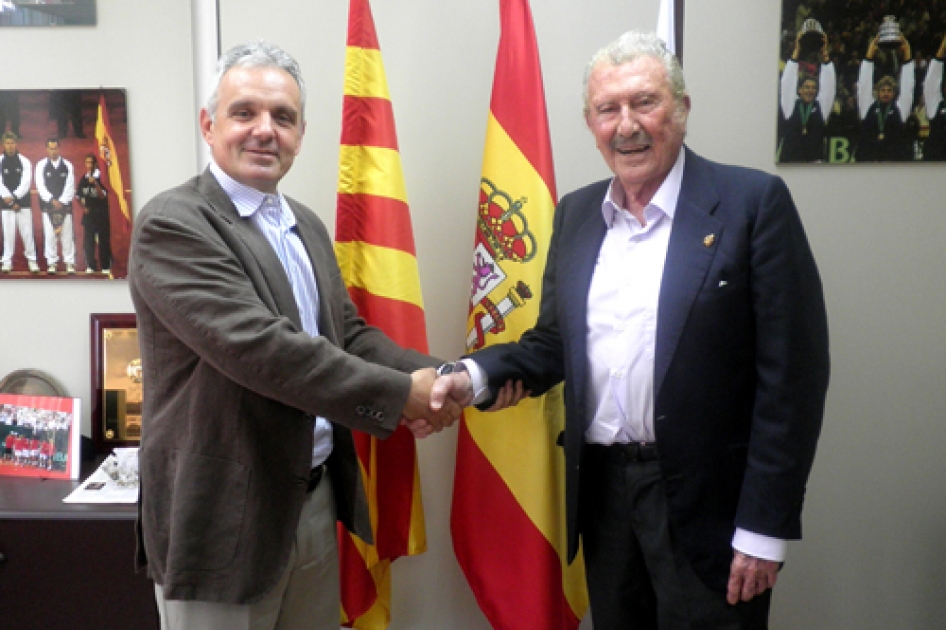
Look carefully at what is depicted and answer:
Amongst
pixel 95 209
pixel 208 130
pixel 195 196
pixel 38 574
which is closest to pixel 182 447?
pixel 195 196

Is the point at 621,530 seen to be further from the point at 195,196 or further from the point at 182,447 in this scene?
the point at 195,196

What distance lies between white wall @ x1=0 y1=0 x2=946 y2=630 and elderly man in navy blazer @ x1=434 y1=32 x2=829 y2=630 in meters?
0.67

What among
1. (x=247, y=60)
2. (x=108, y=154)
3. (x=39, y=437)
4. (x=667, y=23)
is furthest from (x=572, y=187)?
(x=39, y=437)

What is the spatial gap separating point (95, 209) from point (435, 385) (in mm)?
1306

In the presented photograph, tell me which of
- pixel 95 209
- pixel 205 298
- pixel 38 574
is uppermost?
pixel 95 209

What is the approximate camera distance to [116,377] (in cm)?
221

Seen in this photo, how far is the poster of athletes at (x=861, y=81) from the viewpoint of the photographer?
6.75 ft

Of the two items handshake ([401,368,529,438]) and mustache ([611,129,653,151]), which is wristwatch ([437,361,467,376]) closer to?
handshake ([401,368,529,438])

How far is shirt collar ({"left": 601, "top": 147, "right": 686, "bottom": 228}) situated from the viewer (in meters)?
1.46

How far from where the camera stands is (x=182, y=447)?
1.31m

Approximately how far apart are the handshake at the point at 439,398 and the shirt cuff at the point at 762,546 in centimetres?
62

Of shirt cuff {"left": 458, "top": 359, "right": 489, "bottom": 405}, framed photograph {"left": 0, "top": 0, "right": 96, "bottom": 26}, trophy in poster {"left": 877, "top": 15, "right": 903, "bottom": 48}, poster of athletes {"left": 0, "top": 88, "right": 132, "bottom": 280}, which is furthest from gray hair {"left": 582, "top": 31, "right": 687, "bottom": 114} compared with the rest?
framed photograph {"left": 0, "top": 0, "right": 96, "bottom": 26}

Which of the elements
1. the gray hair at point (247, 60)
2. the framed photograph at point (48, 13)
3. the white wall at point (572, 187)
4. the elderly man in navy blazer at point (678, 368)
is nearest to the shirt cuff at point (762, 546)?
the elderly man in navy blazer at point (678, 368)

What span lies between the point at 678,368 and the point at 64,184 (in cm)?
190
